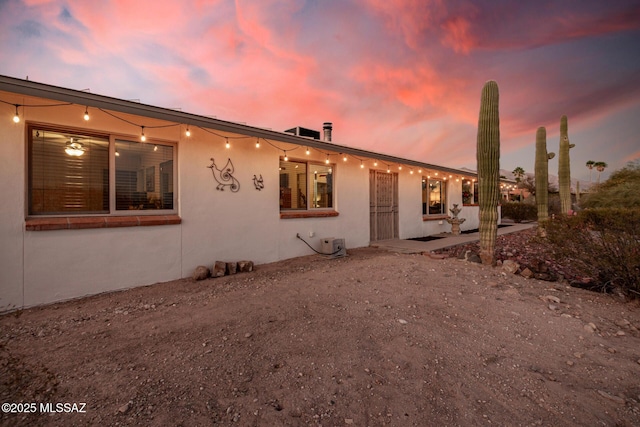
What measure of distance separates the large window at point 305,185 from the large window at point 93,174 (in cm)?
251

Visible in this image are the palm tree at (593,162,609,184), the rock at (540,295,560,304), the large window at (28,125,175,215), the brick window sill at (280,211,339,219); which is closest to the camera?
the rock at (540,295,560,304)

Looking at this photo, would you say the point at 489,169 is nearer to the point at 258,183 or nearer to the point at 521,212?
the point at 258,183

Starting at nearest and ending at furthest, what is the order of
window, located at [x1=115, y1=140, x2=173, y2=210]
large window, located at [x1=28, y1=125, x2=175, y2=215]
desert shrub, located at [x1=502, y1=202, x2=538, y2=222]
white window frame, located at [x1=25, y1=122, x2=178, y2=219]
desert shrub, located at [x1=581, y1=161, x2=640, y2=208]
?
white window frame, located at [x1=25, y1=122, x2=178, y2=219] → large window, located at [x1=28, y1=125, x2=175, y2=215] → window, located at [x1=115, y1=140, x2=173, y2=210] → desert shrub, located at [x1=581, y1=161, x2=640, y2=208] → desert shrub, located at [x1=502, y1=202, x2=538, y2=222]

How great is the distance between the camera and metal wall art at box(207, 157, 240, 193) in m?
5.15

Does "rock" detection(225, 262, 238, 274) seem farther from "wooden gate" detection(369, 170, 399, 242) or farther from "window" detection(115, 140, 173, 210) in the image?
"wooden gate" detection(369, 170, 399, 242)

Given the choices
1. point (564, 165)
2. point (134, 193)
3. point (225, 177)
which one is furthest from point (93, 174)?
point (564, 165)

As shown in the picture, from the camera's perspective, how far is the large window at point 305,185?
6465 millimetres

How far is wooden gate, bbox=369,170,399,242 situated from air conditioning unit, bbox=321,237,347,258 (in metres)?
2.19

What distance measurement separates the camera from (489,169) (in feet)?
18.6

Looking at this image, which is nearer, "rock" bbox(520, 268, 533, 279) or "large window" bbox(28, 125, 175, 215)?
"large window" bbox(28, 125, 175, 215)

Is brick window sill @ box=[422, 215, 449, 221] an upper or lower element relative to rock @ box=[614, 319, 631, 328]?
upper

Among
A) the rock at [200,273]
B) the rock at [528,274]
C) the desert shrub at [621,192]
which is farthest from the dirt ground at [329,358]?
the desert shrub at [621,192]

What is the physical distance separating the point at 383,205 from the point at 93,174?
752 centimetres

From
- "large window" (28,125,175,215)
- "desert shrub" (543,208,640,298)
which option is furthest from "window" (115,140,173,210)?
"desert shrub" (543,208,640,298)
